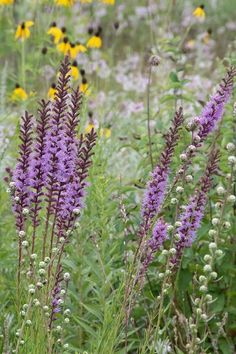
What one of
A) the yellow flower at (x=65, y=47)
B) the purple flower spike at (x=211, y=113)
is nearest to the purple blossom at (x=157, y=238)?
the purple flower spike at (x=211, y=113)

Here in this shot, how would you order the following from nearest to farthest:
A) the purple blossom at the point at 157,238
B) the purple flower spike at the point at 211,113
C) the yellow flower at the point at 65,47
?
the purple flower spike at the point at 211,113
the purple blossom at the point at 157,238
the yellow flower at the point at 65,47

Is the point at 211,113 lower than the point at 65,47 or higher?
lower

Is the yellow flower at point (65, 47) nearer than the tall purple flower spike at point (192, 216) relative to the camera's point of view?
No

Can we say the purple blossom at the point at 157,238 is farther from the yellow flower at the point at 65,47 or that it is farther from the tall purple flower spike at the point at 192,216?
the yellow flower at the point at 65,47

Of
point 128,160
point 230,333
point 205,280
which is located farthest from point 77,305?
point 128,160

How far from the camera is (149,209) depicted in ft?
7.30

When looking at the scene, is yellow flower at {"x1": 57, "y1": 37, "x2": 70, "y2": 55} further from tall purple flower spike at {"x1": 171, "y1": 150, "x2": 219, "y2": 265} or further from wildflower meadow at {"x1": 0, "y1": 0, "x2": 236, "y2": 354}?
tall purple flower spike at {"x1": 171, "y1": 150, "x2": 219, "y2": 265}

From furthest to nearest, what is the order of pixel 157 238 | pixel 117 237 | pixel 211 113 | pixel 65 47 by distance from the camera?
pixel 65 47, pixel 117 237, pixel 157 238, pixel 211 113

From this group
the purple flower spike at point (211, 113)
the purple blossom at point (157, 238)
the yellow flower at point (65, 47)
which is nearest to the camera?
the purple flower spike at point (211, 113)

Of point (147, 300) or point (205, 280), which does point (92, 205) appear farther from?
point (205, 280)

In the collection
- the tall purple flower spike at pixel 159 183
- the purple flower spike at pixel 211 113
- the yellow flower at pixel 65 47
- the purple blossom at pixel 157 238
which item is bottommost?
the purple blossom at pixel 157 238

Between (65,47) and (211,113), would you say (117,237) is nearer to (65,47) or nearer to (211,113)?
(211,113)

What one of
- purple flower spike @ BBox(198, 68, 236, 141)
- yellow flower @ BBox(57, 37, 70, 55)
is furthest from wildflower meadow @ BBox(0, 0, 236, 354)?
yellow flower @ BBox(57, 37, 70, 55)

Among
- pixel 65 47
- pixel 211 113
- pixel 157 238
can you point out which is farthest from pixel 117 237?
pixel 65 47
